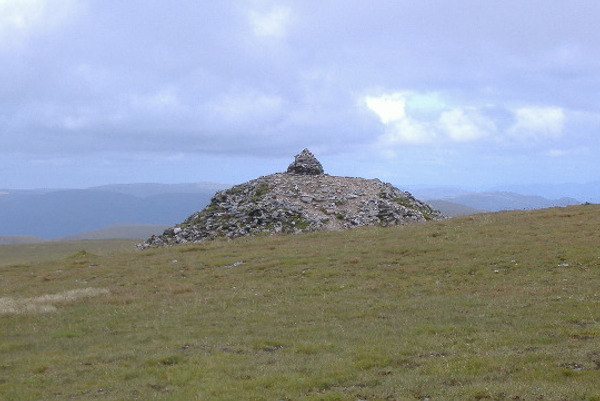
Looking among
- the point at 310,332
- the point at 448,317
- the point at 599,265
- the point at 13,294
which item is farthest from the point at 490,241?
the point at 13,294

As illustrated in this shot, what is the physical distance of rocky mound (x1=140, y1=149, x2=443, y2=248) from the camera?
60.4m

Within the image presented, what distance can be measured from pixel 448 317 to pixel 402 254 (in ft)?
54.6

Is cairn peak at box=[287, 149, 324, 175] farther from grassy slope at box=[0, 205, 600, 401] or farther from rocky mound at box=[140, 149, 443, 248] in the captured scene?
grassy slope at box=[0, 205, 600, 401]

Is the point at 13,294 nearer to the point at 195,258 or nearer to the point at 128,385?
the point at 195,258

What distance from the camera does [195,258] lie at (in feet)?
149

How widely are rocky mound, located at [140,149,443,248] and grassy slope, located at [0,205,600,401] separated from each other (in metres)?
14.0

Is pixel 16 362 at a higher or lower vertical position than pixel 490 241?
lower

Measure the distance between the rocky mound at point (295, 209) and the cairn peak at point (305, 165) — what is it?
7.52 ft

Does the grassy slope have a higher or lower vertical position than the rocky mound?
lower

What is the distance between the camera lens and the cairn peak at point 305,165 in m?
77.3

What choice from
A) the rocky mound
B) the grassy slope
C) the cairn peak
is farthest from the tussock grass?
the cairn peak

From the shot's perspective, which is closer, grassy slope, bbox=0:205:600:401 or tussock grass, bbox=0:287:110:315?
grassy slope, bbox=0:205:600:401

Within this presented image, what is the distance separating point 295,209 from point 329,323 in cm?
3907

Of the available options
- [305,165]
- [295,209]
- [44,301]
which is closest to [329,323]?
[44,301]
